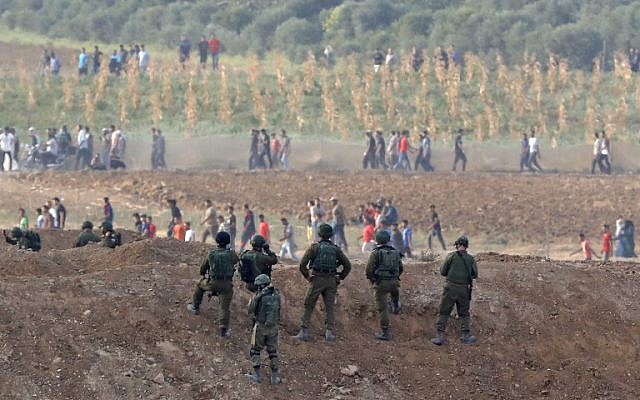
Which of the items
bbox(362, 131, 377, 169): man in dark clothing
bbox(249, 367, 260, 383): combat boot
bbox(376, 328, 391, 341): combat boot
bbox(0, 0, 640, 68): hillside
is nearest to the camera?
bbox(249, 367, 260, 383): combat boot

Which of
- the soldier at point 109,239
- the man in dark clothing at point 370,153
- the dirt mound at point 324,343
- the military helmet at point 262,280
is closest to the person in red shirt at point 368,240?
the man in dark clothing at point 370,153

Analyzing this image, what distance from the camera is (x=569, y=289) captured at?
1906 centimetres

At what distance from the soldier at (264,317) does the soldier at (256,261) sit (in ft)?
3.24

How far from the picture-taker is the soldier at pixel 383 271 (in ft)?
55.7

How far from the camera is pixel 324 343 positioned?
55.3 ft

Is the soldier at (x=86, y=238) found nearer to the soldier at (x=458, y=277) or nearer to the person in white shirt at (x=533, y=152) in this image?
the soldier at (x=458, y=277)

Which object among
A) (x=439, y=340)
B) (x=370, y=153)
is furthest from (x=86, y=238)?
(x=370, y=153)

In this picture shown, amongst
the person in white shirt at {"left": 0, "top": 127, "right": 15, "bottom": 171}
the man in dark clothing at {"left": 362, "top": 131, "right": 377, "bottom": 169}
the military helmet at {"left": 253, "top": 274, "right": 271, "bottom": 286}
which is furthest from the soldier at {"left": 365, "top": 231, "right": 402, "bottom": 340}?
the person in white shirt at {"left": 0, "top": 127, "right": 15, "bottom": 171}

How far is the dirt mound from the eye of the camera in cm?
1538

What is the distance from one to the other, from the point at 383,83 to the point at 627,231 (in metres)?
16.1

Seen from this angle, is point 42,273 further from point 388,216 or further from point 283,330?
point 388,216

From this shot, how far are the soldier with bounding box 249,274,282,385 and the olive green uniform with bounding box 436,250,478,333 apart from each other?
2.53 metres

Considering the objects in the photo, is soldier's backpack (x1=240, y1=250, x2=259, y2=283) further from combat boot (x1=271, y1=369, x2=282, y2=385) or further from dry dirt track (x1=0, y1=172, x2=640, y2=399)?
combat boot (x1=271, y1=369, x2=282, y2=385)

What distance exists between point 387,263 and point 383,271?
0.36 ft
